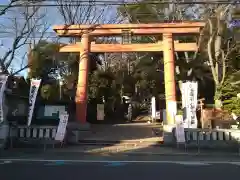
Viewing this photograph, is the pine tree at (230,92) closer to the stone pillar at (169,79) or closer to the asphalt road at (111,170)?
the stone pillar at (169,79)

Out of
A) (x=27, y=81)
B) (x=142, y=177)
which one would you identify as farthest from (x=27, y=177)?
(x=27, y=81)

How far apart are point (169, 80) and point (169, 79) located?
0.07m

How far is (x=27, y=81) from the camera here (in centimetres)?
3356

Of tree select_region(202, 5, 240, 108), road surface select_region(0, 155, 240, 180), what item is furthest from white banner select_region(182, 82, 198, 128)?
road surface select_region(0, 155, 240, 180)

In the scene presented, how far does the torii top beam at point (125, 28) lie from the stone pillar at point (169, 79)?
0.56 m

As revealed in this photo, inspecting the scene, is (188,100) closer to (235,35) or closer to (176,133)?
(176,133)

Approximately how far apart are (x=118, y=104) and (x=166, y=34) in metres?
15.7

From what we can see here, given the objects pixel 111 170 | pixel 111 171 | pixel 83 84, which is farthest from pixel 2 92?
pixel 111 171

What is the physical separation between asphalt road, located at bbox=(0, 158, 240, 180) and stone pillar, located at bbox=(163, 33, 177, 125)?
362 inches

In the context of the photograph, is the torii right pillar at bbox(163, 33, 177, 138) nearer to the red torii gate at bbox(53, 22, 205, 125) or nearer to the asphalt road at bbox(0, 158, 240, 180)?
the red torii gate at bbox(53, 22, 205, 125)

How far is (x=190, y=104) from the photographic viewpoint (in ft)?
68.0

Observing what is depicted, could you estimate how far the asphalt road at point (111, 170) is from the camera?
31.1ft

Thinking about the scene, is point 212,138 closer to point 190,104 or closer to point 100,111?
point 190,104

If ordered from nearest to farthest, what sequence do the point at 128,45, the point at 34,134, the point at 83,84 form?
1. the point at 34,134
2. the point at 83,84
3. the point at 128,45
